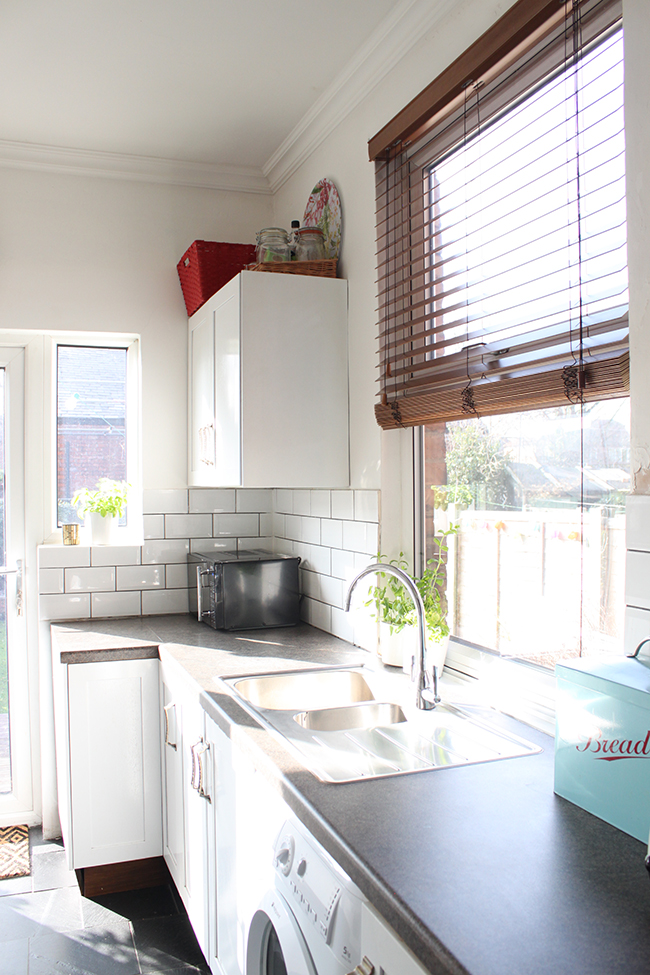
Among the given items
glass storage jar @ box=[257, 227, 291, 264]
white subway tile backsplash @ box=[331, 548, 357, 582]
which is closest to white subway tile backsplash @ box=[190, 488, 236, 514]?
white subway tile backsplash @ box=[331, 548, 357, 582]

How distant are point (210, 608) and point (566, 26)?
6.90ft

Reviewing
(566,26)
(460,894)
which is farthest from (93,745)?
(566,26)

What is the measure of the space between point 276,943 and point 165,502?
1.93 meters

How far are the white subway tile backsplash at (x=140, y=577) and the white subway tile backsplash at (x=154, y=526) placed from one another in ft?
0.42

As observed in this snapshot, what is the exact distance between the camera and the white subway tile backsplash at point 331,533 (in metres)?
2.69

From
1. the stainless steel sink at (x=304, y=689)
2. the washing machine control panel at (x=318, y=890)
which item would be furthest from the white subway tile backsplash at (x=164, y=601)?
the washing machine control panel at (x=318, y=890)

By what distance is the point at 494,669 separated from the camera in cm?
196

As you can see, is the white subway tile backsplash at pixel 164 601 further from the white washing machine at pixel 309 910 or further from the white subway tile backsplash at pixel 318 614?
the white washing machine at pixel 309 910

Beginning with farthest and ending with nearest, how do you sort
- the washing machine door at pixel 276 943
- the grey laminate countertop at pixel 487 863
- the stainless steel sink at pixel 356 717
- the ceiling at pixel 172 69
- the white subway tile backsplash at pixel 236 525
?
1. the white subway tile backsplash at pixel 236 525
2. the ceiling at pixel 172 69
3. the stainless steel sink at pixel 356 717
4. the washing machine door at pixel 276 943
5. the grey laminate countertop at pixel 487 863

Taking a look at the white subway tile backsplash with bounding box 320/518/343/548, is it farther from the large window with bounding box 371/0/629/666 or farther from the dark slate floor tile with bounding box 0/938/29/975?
the dark slate floor tile with bounding box 0/938/29/975

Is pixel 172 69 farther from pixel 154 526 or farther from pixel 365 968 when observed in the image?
pixel 365 968

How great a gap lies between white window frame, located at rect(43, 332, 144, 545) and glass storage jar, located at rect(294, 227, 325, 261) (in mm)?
888

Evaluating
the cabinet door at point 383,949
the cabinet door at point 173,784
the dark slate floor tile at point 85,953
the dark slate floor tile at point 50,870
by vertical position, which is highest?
the cabinet door at point 383,949

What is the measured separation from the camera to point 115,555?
3.12 m
